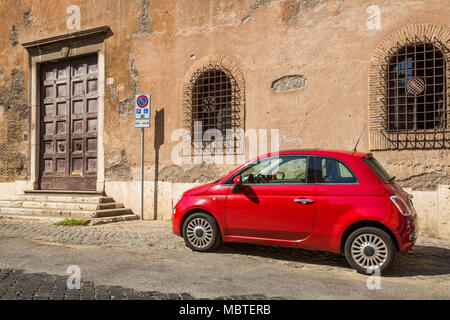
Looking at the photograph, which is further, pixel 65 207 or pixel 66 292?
pixel 65 207

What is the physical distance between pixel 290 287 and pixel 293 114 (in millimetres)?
5037

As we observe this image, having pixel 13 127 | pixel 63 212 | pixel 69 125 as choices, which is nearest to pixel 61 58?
pixel 69 125

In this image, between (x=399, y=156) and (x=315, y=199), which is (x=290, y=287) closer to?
(x=315, y=199)

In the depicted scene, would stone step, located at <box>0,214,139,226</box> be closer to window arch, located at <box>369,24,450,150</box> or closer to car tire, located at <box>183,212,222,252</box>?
car tire, located at <box>183,212,222,252</box>

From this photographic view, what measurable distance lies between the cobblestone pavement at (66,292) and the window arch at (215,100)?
5446mm

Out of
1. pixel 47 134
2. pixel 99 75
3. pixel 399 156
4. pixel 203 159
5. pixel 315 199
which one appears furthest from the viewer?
pixel 47 134

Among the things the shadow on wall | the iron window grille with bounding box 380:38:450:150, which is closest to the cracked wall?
the shadow on wall

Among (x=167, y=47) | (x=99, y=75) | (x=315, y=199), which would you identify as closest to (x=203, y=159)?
(x=167, y=47)

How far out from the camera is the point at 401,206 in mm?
4590

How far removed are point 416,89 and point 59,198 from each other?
864 cm

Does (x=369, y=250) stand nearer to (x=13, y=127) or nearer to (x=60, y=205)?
(x=60, y=205)

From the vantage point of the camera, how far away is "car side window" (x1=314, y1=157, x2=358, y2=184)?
4934 millimetres
